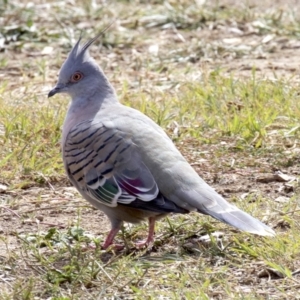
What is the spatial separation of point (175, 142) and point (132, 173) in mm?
1582

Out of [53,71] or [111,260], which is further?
[53,71]

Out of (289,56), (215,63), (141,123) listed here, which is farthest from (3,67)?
(141,123)

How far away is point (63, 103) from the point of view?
6.52 m

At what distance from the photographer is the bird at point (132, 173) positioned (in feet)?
13.9

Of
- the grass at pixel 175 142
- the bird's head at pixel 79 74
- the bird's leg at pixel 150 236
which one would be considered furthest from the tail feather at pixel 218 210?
the bird's head at pixel 79 74

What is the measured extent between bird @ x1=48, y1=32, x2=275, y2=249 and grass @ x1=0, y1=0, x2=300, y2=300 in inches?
7.2

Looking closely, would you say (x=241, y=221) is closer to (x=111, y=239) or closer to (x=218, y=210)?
(x=218, y=210)

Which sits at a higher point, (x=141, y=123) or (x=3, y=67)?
(x=141, y=123)

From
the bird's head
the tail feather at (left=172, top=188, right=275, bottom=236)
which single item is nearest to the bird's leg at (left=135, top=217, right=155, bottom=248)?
the tail feather at (left=172, top=188, right=275, bottom=236)

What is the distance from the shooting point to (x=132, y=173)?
4.37 metres

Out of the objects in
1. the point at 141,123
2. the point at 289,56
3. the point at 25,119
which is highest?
the point at 141,123

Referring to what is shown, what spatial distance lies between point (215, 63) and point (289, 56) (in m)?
0.67

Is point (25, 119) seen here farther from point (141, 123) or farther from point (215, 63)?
point (215, 63)

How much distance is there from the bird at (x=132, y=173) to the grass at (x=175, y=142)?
0.60 ft
